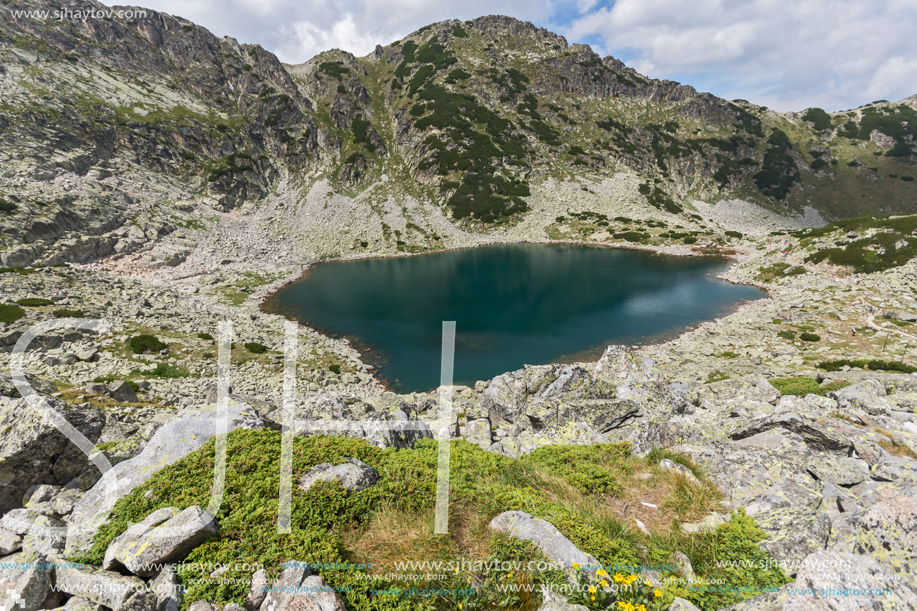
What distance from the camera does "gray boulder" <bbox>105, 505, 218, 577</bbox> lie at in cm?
447

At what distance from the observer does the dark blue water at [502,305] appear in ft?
101

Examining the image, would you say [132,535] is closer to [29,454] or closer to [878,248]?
[29,454]

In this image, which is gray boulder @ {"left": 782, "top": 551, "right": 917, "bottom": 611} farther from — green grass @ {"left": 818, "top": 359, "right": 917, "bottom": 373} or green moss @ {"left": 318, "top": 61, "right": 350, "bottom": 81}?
green moss @ {"left": 318, "top": 61, "right": 350, "bottom": 81}

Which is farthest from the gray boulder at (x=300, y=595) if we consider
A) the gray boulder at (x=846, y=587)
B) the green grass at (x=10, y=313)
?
the green grass at (x=10, y=313)

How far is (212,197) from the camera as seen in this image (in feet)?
267

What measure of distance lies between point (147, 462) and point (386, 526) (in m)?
4.62

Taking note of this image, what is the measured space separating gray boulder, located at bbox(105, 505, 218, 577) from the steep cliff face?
6986cm

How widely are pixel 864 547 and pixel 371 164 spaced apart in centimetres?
11817

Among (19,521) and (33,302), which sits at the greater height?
A: (19,521)

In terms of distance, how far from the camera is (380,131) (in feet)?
394

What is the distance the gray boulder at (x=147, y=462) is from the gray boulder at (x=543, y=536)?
19.7 ft

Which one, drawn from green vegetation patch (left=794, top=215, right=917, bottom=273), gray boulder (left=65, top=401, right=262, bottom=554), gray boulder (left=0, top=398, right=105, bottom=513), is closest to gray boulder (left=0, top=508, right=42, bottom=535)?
gray boulder (left=65, top=401, right=262, bottom=554)

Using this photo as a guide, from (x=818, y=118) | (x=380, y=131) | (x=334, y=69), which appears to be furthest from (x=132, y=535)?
(x=818, y=118)

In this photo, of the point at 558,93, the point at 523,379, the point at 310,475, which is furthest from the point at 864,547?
the point at 558,93
